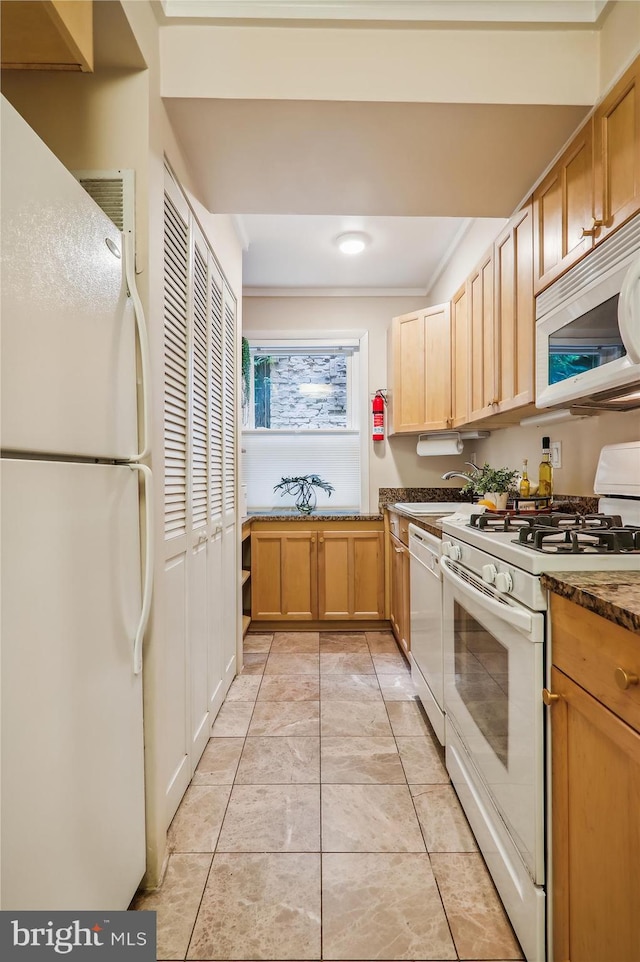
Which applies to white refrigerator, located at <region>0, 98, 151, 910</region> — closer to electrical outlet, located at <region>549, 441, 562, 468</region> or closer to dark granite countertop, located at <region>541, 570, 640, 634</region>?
dark granite countertop, located at <region>541, 570, 640, 634</region>

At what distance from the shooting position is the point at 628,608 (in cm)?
79

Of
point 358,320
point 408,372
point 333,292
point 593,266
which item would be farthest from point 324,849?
point 333,292

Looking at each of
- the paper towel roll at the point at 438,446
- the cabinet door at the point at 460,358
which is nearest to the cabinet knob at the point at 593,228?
the cabinet door at the point at 460,358

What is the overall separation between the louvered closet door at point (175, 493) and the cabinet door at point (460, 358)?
5.51 ft

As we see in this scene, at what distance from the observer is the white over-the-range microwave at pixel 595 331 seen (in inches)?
48.2

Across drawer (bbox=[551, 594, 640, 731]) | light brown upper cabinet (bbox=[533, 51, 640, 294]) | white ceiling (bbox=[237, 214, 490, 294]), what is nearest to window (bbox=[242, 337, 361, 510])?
white ceiling (bbox=[237, 214, 490, 294])

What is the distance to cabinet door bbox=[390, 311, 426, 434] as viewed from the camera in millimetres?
3443

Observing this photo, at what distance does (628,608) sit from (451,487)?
325 centimetres

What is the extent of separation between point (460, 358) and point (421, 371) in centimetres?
48

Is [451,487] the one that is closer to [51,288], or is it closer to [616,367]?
[616,367]

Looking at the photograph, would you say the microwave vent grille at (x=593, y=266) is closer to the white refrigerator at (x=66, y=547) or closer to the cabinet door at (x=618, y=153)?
the cabinet door at (x=618, y=153)

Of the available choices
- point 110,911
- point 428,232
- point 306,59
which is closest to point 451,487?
point 428,232

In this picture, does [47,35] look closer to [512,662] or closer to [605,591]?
[605,591]

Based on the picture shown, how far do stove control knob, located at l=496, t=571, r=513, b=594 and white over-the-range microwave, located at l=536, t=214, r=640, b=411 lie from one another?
2.04ft
